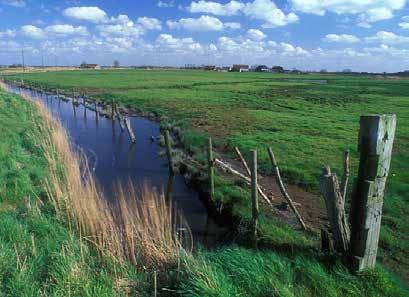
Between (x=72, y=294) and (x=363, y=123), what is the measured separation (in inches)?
219

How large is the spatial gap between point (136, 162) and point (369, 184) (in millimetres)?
17486

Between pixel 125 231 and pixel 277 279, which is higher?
pixel 125 231

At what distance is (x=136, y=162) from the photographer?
22.7 m

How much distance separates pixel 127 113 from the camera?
43500 millimetres

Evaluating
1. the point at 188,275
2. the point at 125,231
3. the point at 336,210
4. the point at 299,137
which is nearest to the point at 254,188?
the point at 336,210

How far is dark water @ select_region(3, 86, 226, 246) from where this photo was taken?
1362 cm

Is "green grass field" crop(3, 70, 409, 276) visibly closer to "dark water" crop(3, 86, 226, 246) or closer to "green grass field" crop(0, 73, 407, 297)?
"dark water" crop(3, 86, 226, 246)

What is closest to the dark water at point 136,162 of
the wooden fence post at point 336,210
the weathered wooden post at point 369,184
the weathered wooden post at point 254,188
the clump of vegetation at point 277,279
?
the weathered wooden post at point 254,188

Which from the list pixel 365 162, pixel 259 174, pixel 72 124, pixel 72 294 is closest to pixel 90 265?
pixel 72 294

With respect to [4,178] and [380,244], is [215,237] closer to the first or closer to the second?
[380,244]

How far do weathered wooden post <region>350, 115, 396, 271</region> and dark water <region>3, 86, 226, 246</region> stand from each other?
18.5 ft

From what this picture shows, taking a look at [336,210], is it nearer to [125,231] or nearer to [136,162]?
[125,231]

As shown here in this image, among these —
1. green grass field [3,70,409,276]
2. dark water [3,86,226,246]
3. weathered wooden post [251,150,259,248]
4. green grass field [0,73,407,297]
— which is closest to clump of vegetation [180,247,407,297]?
green grass field [0,73,407,297]

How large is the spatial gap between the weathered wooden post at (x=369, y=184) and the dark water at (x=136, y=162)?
562cm
